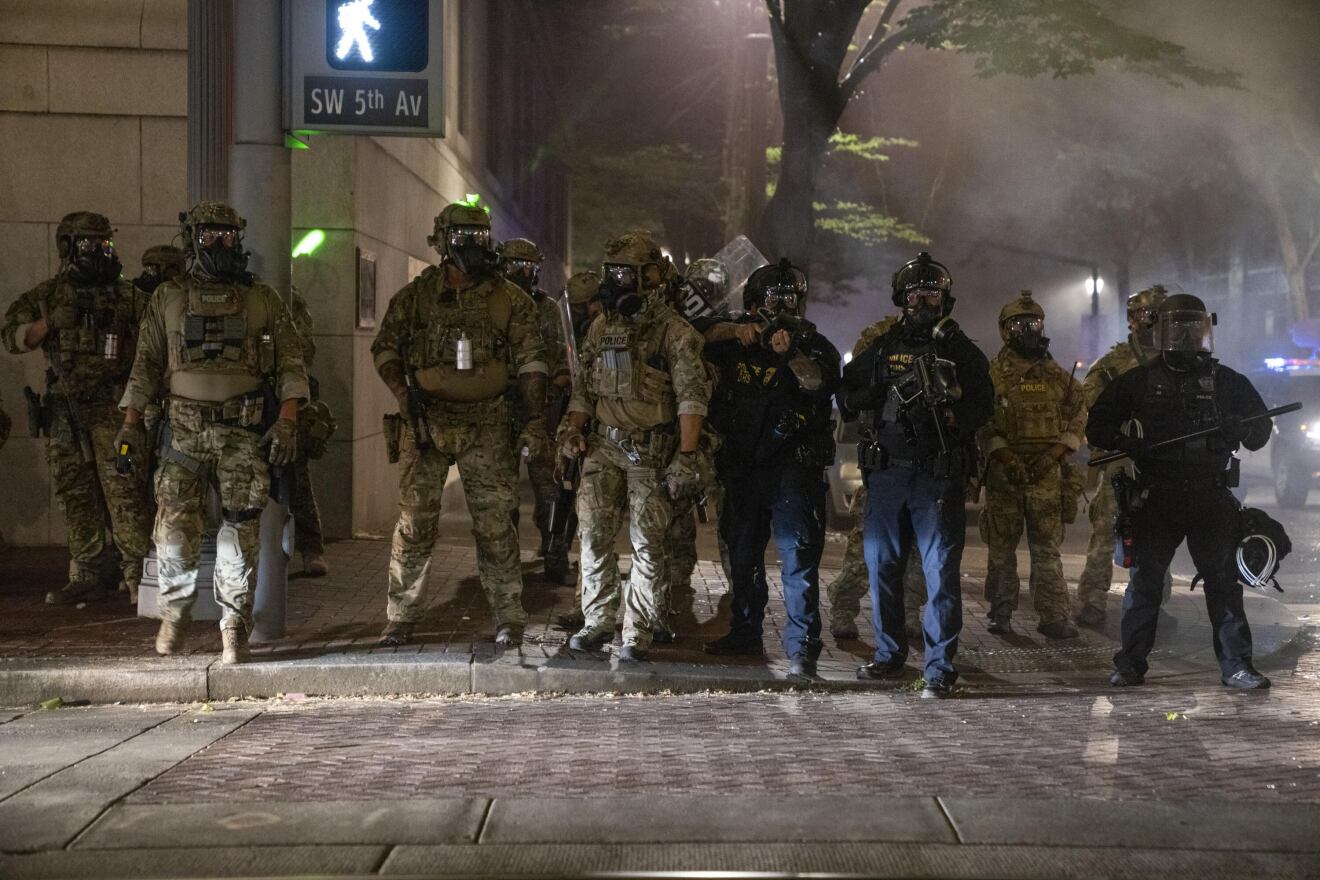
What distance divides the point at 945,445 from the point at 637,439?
4.80ft

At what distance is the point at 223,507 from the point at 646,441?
2.08 metres

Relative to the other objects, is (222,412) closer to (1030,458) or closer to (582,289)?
(582,289)

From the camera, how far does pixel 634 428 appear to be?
7.24 metres

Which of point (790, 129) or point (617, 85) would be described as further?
point (617, 85)

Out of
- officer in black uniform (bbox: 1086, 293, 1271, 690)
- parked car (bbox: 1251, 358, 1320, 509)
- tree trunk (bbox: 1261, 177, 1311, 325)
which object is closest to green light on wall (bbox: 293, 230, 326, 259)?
officer in black uniform (bbox: 1086, 293, 1271, 690)

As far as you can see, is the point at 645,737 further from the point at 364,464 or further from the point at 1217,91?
the point at 1217,91

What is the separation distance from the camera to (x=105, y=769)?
215 inches

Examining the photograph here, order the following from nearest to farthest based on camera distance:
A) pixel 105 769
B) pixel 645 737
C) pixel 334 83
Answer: pixel 105 769 < pixel 645 737 < pixel 334 83

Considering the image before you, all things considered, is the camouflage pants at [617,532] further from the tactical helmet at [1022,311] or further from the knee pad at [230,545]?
the tactical helmet at [1022,311]

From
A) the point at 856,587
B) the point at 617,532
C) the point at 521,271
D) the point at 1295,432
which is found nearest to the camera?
the point at 617,532

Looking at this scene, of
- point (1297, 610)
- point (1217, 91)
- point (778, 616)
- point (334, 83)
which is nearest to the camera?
point (334, 83)

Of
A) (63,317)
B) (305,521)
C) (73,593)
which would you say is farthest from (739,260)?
(73,593)

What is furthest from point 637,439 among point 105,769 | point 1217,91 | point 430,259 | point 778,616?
point 1217,91

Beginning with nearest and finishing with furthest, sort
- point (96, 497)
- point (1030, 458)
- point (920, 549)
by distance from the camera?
point (920, 549) → point (1030, 458) → point (96, 497)
